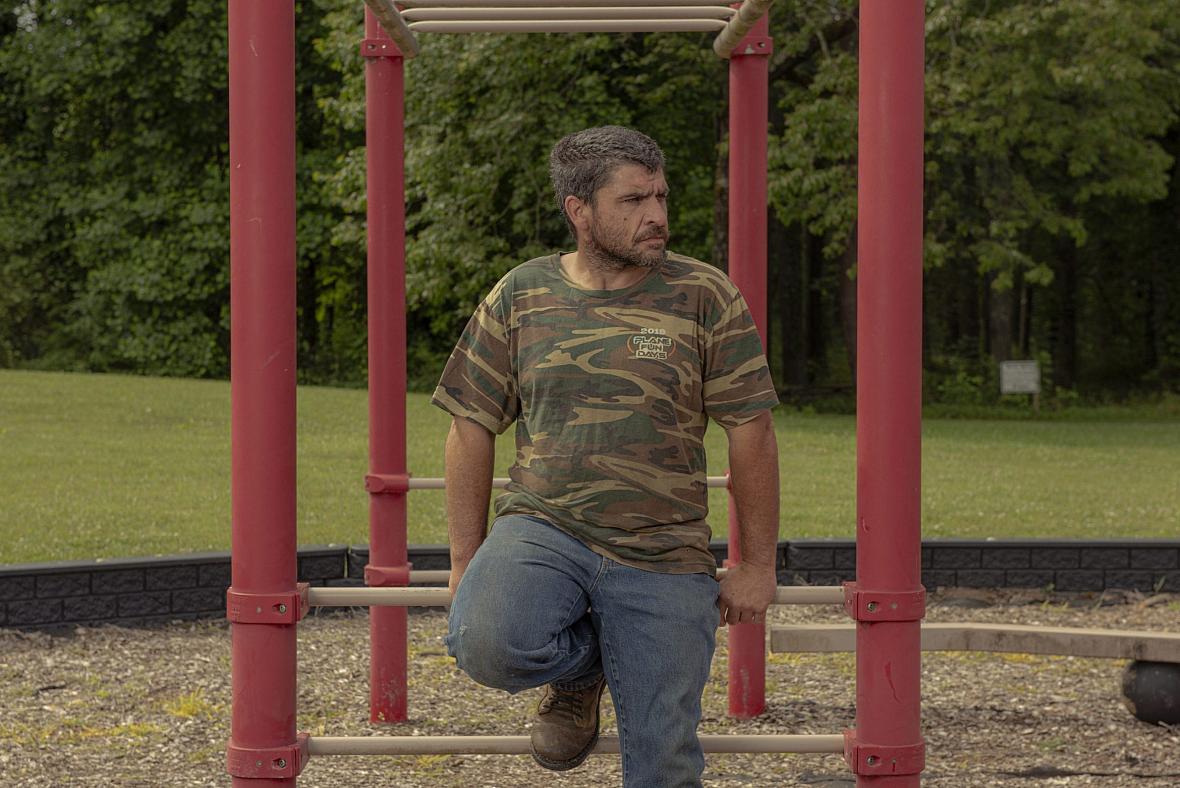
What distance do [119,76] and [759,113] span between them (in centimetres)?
2581

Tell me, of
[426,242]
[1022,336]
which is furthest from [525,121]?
[1022,336]


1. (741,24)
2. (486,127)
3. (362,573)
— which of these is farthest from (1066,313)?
(741,24)

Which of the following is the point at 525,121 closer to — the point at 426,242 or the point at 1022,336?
the point at 426,242

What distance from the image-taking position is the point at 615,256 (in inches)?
120

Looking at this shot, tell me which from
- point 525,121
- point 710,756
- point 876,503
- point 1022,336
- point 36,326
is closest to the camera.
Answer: point 876,503

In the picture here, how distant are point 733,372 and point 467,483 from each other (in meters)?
0.56

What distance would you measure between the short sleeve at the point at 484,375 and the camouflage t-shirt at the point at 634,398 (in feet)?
0.13

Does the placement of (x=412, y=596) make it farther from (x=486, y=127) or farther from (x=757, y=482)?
(x=486, y=127)

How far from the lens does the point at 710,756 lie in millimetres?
4902

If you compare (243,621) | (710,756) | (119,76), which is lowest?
(710,756)

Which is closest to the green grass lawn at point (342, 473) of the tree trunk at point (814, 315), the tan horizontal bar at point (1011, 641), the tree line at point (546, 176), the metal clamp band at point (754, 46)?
the tree line at point (546, 176)

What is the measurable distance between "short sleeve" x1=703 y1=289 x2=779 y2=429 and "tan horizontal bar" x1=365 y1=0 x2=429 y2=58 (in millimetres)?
1578

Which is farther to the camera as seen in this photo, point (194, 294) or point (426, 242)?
point (194, 294)

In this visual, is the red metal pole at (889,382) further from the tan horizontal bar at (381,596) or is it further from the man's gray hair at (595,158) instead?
the tan horizontal bar at (381,596)
